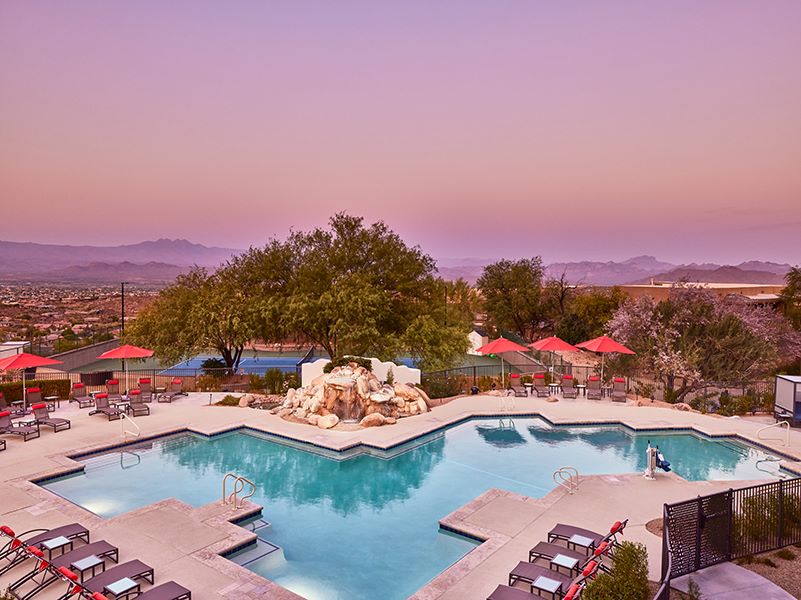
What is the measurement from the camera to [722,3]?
35375 millimetres

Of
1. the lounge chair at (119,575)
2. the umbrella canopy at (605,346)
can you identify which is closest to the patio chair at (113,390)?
the lounge chair at (119,575)

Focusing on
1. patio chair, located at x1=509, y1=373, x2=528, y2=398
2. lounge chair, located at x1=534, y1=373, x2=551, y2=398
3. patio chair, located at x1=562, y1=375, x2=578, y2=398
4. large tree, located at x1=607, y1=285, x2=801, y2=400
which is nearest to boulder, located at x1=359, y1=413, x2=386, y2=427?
patio chair, located at x1=509, y1=373, x2=528, y2=398

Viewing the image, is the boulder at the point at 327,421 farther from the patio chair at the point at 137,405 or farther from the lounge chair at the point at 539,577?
the lounge chair at the point at 539,577

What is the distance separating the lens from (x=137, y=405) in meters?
19.9

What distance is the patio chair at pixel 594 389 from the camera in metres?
22.7

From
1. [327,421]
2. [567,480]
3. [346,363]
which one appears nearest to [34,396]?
[327,421]

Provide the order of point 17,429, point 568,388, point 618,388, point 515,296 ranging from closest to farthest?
point 17,429 < point 618,388 < point 568,388 < point 515,296

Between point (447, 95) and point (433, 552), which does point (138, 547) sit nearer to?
point (433, 552)

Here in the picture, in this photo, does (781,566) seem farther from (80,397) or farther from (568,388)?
(80,397)

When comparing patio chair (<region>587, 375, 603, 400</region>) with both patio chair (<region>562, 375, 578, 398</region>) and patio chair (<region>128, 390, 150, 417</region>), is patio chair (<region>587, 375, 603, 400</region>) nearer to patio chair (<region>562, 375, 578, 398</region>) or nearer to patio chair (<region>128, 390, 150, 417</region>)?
patio chair (<region>562, 375, 578, 398</region>)

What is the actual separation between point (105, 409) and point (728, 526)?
19.6 metres

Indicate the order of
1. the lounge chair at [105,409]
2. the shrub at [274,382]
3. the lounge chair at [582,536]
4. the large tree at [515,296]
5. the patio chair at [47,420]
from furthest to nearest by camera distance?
the large tree at [515,296] → the shrub at [274,382] → the lounge chair at [105,409] → the patio chair at [47,420] → the lounge chair at [582,536]

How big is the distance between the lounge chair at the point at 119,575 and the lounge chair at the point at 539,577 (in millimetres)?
5880

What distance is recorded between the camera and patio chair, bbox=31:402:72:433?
1736 centimetres
